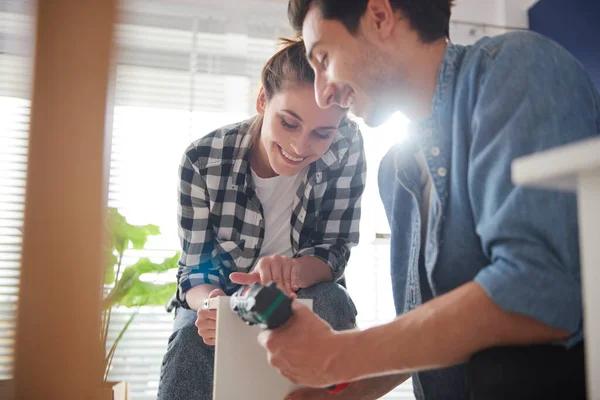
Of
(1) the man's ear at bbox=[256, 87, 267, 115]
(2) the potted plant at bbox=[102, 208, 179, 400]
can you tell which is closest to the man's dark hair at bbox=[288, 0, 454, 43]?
(1) the man's ear at bbox=[256, 87, 267, 115]

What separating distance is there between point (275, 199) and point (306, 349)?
2.57 ft

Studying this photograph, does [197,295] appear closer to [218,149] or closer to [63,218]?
[218,149]

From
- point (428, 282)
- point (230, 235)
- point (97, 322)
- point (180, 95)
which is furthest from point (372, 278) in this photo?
point (97, 322)

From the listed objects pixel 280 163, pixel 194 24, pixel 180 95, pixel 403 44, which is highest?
pixel 194 24

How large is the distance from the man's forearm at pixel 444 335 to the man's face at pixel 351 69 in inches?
18.2

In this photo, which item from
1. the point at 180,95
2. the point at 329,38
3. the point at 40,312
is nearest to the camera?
the point at 40,312

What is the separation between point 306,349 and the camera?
2.52ft

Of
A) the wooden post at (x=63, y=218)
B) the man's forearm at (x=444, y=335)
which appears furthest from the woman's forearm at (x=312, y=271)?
the wooden post at (x=63, y=218)

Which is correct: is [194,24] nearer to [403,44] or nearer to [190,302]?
[190,302]

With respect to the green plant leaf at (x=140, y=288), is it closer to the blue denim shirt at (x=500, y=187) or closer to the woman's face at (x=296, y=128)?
the woman's face at (x=296, y=128)

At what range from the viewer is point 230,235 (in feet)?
4.87

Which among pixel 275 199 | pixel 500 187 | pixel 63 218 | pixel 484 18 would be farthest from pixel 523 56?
pixel 484 18

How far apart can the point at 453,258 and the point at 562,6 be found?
8.21ft

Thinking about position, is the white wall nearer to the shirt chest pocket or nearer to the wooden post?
the shirt chest pocket
